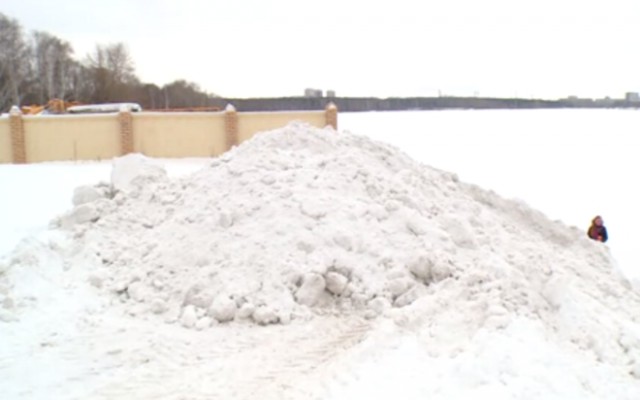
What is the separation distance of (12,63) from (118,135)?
2959 cm

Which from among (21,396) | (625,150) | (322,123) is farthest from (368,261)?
(625,150)

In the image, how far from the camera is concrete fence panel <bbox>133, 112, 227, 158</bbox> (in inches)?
798

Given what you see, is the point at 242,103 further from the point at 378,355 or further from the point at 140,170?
the point at 378,355

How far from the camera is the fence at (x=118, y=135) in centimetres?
1988

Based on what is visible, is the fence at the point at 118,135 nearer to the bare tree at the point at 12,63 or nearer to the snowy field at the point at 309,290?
the snowy field at the point at 309,290

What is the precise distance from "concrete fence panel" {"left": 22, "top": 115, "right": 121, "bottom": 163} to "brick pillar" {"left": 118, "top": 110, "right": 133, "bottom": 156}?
16 centimetres

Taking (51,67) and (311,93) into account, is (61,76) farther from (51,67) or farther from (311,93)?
(311,93)

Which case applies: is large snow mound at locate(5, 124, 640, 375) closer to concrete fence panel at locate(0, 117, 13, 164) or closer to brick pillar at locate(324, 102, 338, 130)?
brick pillar at locate(324, 102, 338, 130)

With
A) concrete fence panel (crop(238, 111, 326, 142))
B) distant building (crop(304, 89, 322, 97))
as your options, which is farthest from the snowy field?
distant building (crop(304, 89, 322, 97))

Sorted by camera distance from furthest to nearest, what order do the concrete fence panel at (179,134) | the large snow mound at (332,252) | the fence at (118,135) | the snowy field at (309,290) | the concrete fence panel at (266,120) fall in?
1. the concrete fence panel at (266,120)
2. the concrete fence panel at (179,134)
3. the fence at (118,135)
4. the large snow mound at (332,252)
5. the snowy field at (309,290)

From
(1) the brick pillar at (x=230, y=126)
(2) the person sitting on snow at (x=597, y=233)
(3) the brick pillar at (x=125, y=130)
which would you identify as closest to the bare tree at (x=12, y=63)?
(3) the brick pillar at (x=125, y=130)

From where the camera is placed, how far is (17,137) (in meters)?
19.7

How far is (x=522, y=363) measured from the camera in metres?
4.04

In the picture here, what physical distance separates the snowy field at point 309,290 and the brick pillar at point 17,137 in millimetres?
11951
